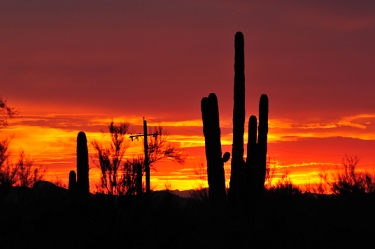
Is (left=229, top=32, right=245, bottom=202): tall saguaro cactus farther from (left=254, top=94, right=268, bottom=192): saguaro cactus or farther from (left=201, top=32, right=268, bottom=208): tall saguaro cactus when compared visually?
(left=254, top=94, right=268, bottom=192): saguaro cactus

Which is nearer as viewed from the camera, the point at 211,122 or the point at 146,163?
the point at 211,122

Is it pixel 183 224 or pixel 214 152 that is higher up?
pixel 214 152

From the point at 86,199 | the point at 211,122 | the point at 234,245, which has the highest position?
the point at 211,122

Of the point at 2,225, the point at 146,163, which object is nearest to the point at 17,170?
the point at 146,163

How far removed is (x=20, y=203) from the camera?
36.2 meters

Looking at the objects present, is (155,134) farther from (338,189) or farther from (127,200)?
(127,200)

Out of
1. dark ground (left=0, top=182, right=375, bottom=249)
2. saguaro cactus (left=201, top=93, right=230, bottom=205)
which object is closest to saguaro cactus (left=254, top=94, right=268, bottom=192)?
dark ground (left=0, top=182, right=375, bottom=249)

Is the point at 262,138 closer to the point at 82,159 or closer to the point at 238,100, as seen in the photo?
the point at 238,100

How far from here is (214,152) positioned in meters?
27.9

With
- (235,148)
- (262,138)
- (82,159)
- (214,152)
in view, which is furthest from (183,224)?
(82,159)

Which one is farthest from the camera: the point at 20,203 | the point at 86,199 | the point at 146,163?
the point at 146,163

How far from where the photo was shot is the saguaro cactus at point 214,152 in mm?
27703

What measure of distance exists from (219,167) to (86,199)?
564cm

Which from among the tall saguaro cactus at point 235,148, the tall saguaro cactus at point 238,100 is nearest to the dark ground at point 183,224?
the tall saguaro cactus at point 235,148
